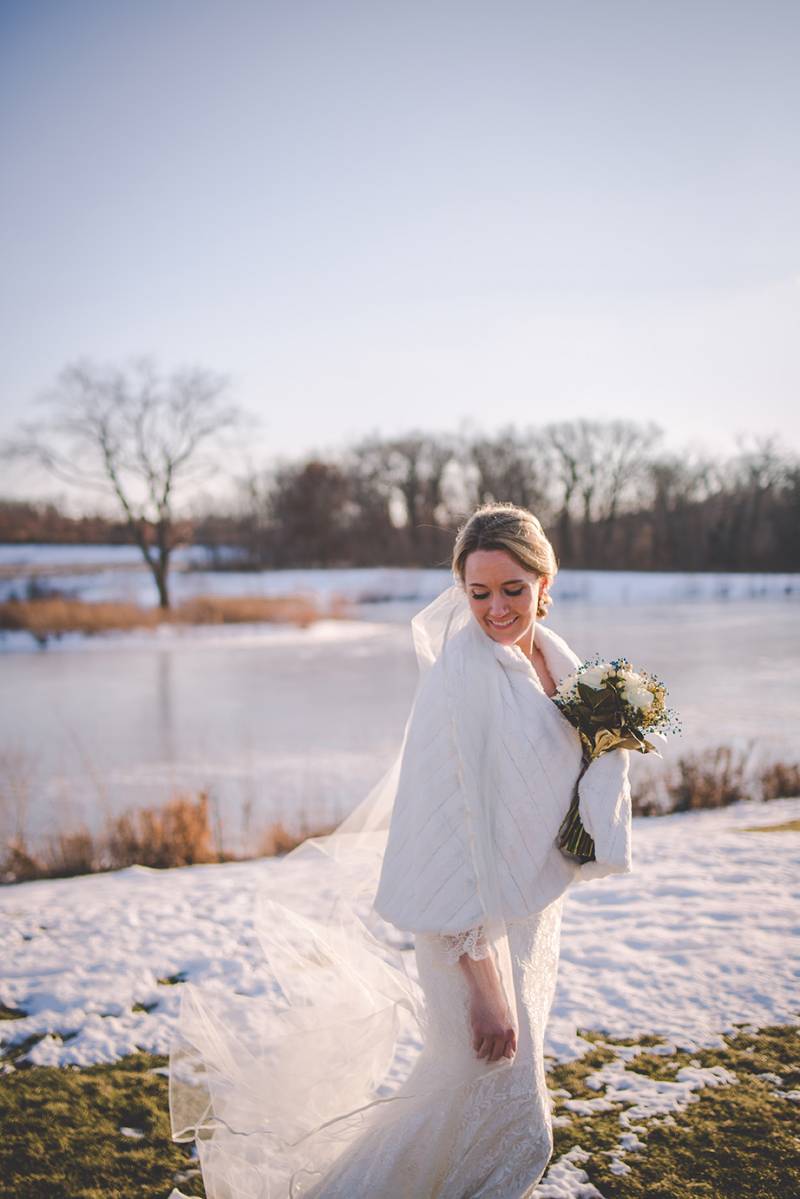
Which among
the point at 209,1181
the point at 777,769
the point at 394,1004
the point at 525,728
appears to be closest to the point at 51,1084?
the point at 209,1181

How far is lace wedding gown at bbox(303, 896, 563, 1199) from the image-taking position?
1952 millimetres

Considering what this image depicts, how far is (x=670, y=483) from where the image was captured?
2072 inches

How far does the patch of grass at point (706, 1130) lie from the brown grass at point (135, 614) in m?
21.2

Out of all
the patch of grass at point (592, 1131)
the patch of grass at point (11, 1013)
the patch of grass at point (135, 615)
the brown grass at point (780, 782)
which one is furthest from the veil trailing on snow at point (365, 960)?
the patch of grass at point (135, 615)

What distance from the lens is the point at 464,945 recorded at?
1.86m

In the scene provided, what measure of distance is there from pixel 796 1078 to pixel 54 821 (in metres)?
6.30

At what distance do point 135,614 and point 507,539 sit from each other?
2329 centimetres

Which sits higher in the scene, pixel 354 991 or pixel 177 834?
pixel 354 991

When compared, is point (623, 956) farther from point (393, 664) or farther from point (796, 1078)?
point (393, 664)

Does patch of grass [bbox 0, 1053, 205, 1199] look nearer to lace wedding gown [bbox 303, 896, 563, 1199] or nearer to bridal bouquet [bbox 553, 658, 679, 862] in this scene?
lace wedding gown [bbox 303, 896, 563, 1199]

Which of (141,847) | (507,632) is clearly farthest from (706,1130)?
(141,847)

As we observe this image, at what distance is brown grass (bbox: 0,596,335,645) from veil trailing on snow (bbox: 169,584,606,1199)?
69.4 ft

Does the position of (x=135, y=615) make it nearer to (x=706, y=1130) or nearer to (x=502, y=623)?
(x=706, y=1130)

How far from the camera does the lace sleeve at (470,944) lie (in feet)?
6.07
